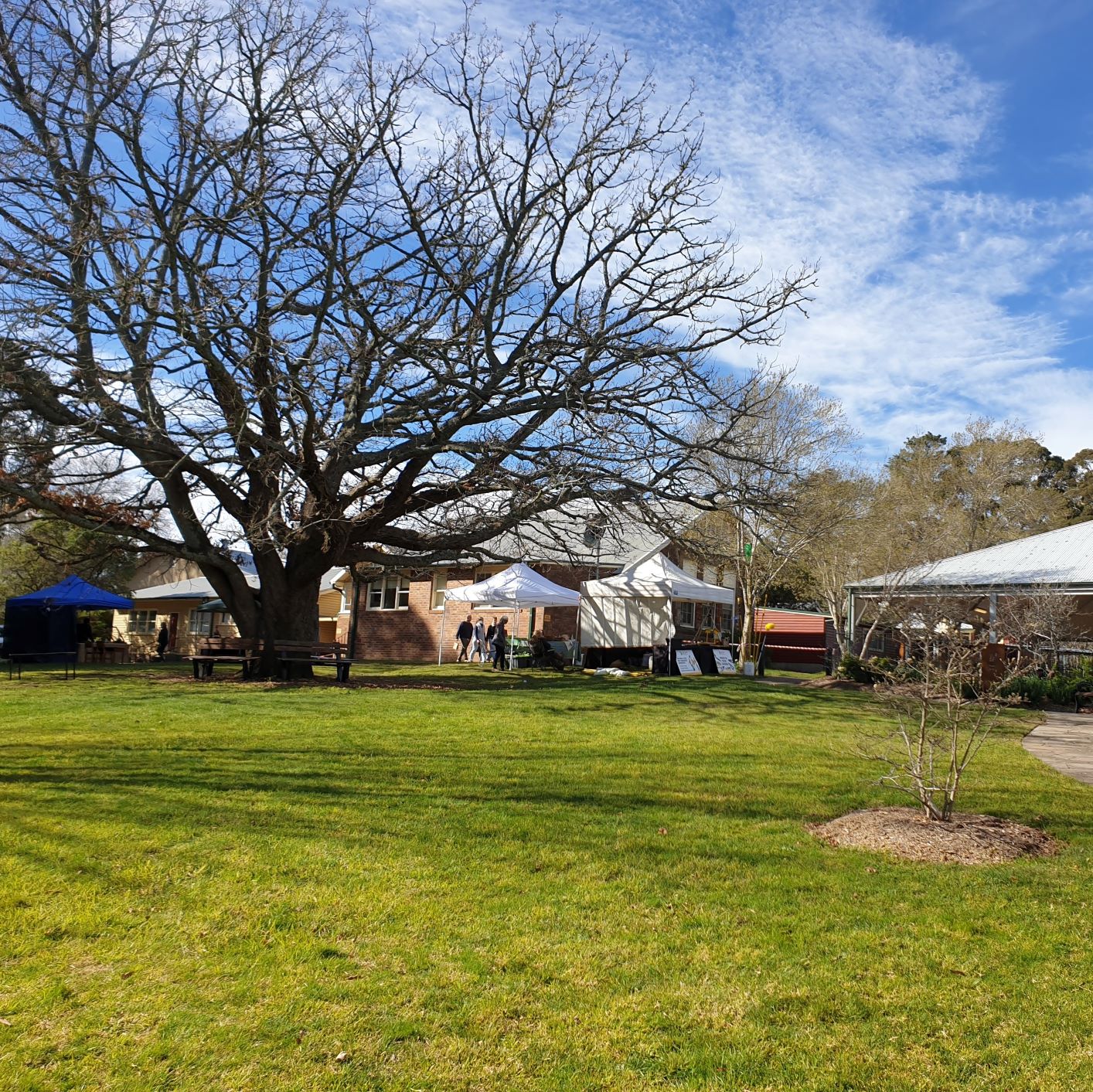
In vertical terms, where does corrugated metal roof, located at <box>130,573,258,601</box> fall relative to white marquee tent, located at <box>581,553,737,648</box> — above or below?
above

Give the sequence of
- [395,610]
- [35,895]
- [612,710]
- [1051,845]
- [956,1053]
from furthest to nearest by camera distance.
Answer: [395,610] → [612,710] → [1051,845] → [35,895] → [956,1053]

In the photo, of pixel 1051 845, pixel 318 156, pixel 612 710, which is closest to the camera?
pixel 1051 845

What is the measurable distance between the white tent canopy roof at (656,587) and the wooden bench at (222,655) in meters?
9.35

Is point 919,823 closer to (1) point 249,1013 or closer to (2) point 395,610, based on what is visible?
(1) point 249,1013

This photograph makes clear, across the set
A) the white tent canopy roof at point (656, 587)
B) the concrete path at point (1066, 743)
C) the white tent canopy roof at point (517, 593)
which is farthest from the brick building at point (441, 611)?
the concrete path at point (1066, 743)

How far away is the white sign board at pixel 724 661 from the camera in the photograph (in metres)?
23.9

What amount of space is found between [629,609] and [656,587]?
8.66ft

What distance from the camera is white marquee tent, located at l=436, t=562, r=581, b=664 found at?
22750mm

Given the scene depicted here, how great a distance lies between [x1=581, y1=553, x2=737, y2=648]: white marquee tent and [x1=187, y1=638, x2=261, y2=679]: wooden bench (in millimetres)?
9340

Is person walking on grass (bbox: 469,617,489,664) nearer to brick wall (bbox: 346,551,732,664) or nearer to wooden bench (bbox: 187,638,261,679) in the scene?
brick wall (bbox: 346,551,732,664)

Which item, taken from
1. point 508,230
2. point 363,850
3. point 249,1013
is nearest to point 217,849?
point 363,850

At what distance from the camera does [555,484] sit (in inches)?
611

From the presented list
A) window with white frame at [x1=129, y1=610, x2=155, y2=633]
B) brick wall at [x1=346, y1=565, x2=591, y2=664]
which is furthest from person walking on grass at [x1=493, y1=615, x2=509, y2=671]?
window with white frame at [x1=129, y1=610, x2=155, y2=633]

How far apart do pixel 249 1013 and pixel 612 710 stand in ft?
36.5
